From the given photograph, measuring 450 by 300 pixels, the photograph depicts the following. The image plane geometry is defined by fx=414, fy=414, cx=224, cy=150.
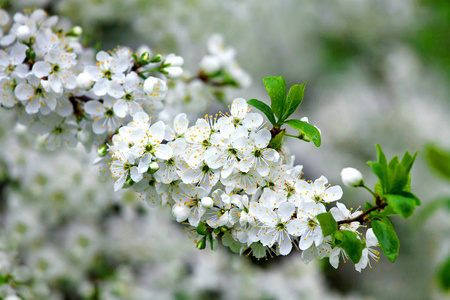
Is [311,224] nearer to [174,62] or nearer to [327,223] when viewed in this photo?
[327,223]

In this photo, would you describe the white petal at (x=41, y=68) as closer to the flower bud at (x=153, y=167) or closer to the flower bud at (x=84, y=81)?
the flower bud at (x=84, y=81)

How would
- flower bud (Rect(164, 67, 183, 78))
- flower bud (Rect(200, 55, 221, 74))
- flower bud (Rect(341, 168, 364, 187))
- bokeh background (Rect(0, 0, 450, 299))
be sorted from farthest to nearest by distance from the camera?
bokeh background (Rect(0, 0, 450, 299))
flower bud (Rect(200, 55, 221, 74))
flower bud (Rect(164, 67, 183, 78))
flower bud (Rect(341, 168, 364, 187))

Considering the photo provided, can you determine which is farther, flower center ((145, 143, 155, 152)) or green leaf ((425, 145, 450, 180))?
green leaf ((425, 145, 450, 180))

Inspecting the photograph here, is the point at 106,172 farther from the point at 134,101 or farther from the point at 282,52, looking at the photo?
the point at 282,52

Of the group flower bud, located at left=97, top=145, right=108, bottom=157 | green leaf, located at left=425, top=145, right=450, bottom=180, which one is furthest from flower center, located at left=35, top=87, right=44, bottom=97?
green leaf, located at left=425, top=145, right=450, bottom=180

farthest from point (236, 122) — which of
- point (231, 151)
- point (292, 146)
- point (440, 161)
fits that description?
point (292, 146)

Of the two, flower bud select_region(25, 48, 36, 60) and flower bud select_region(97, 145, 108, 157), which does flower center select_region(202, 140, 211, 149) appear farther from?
flower bud select_region(25, 48, 36, 60)

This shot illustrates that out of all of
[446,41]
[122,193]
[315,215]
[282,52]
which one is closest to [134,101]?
[315,215]
